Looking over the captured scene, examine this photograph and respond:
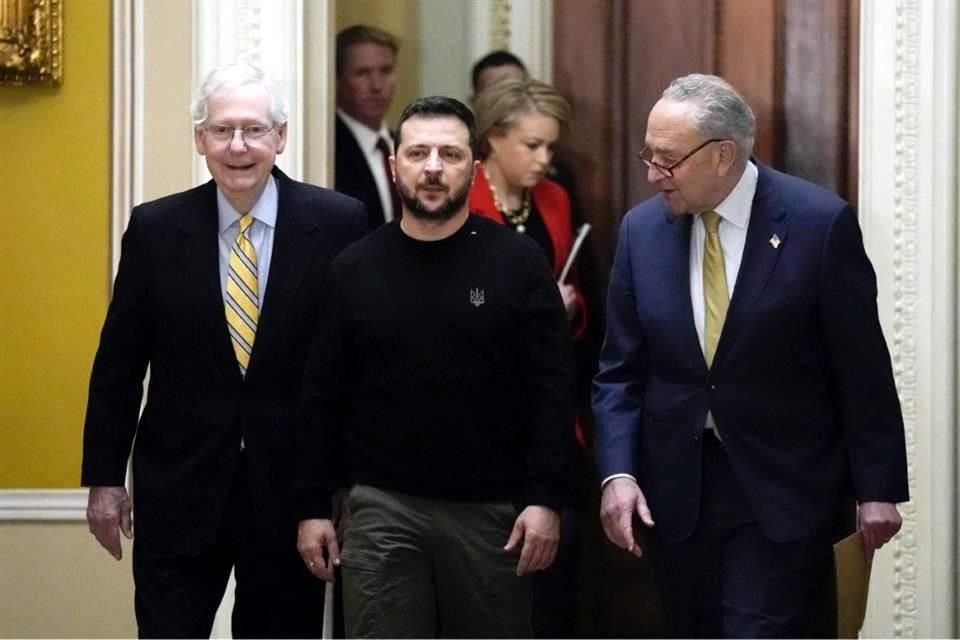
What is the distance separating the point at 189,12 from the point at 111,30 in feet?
0.77

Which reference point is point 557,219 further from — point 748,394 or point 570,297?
point 748,394

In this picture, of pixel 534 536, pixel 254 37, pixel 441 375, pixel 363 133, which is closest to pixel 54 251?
pixel 254 37

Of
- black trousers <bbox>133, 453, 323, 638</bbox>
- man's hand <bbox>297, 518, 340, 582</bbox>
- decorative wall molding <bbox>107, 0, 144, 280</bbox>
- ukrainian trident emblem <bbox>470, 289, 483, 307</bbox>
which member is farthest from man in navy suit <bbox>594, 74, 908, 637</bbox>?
decorative wall molding <bbox>107, 0, 144, 280</bbox>

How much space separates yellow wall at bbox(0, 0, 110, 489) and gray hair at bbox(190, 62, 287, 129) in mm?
1063

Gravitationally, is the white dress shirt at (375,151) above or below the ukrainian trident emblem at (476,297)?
above

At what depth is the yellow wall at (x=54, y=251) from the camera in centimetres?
476

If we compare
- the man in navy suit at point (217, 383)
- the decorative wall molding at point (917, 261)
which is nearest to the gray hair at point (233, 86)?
the man in navy suit at point (217, 383)

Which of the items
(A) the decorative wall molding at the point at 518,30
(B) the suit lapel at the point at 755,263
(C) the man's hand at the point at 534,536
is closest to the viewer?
(C) the man's hand at the point at 534,536

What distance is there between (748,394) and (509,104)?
5.18 feet

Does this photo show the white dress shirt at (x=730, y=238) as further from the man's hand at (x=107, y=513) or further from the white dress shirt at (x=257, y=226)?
the man's hand at (x=107, y=513)

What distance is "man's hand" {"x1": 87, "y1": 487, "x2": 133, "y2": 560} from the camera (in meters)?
3.77

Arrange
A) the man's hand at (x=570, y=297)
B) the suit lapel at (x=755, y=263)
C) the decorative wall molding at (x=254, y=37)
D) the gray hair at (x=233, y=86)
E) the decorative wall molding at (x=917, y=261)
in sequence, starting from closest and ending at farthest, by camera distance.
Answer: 1. the suit lapel at (x=755, y=263)
2. the gray hair at (x=233, y=86)
3. the decorative wall molding at (x=917, y=261)
4. the decorative wall molding at (x=254, y=37)
5. the man's hand at (x=570, y=297)

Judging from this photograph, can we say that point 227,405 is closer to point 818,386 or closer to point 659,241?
point 659,241

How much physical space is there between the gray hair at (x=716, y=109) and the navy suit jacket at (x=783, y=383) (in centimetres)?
12
